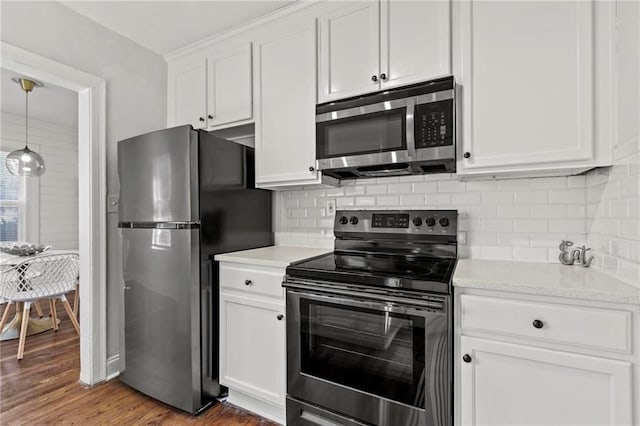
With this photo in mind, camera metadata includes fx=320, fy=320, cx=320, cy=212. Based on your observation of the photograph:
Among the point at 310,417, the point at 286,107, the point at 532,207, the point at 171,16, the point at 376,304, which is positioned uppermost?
the point at 171,16

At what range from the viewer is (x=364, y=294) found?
4.70ft

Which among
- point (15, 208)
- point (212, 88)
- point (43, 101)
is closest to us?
point (212, 88)

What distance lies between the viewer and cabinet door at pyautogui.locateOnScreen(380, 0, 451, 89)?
161 cm

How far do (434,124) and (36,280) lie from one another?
3.57 metres

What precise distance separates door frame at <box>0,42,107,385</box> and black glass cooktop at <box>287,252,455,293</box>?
1497 millimetres

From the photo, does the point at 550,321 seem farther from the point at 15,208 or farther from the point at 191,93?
the point at 15,208

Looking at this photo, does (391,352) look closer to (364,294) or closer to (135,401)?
(364,294)

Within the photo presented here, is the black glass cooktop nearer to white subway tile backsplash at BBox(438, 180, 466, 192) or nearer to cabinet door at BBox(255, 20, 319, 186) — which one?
white subway tile backsplash at BBox(438, 180, 466, 192)

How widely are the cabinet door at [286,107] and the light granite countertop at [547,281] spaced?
1.03 metres

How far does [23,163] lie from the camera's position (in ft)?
11.1

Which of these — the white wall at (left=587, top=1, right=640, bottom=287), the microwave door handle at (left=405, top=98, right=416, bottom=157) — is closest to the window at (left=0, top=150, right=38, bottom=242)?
the microwave door handle at (left=405, top=98, right=416, bottom=157)

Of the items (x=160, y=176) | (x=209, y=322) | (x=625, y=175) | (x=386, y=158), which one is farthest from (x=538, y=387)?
(x=160, y=176)

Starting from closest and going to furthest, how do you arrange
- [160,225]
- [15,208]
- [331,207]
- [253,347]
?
[253,347] < [160,225] < [331,207] < [15,208]

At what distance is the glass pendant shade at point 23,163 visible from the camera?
3350 mm
